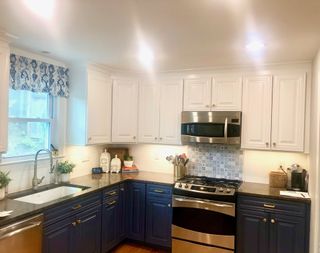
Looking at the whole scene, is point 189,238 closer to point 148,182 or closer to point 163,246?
point 163,246

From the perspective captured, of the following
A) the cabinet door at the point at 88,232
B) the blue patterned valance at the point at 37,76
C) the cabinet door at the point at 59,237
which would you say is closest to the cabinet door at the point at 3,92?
the blue patterned valance at the point at 37,76

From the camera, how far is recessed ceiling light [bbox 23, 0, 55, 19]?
5.38 feet

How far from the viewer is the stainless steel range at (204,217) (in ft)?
9.65

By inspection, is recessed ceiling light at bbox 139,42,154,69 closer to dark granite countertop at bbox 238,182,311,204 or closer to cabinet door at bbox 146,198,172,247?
cabinet door at bbox 146,198,172,247

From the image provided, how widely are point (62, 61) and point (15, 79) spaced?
28.6 inches

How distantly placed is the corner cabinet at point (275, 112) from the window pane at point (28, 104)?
2.41m

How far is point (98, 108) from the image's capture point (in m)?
3.49

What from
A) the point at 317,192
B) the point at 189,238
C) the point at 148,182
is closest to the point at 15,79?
the point at 148,182

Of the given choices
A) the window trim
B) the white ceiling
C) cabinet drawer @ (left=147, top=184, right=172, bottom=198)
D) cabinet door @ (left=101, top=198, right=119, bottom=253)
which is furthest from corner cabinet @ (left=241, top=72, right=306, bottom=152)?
the window trim

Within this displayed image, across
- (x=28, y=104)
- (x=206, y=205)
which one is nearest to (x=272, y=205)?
(x=206, y=205)

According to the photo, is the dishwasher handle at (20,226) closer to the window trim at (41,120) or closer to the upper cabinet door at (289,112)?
the window trim at (41,120)

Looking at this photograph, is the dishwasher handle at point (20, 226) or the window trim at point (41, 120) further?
the window trim at point (41, 120)

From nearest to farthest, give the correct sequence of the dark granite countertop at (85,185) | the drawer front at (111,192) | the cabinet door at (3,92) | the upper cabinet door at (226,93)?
the dark granite countertop at (85,185) → the cabinet door at (3,92) → the drawer front at (111,192) → the upper cabinet door at (226,93)

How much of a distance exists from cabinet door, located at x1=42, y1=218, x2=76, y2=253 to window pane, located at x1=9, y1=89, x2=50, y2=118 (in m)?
1.25
